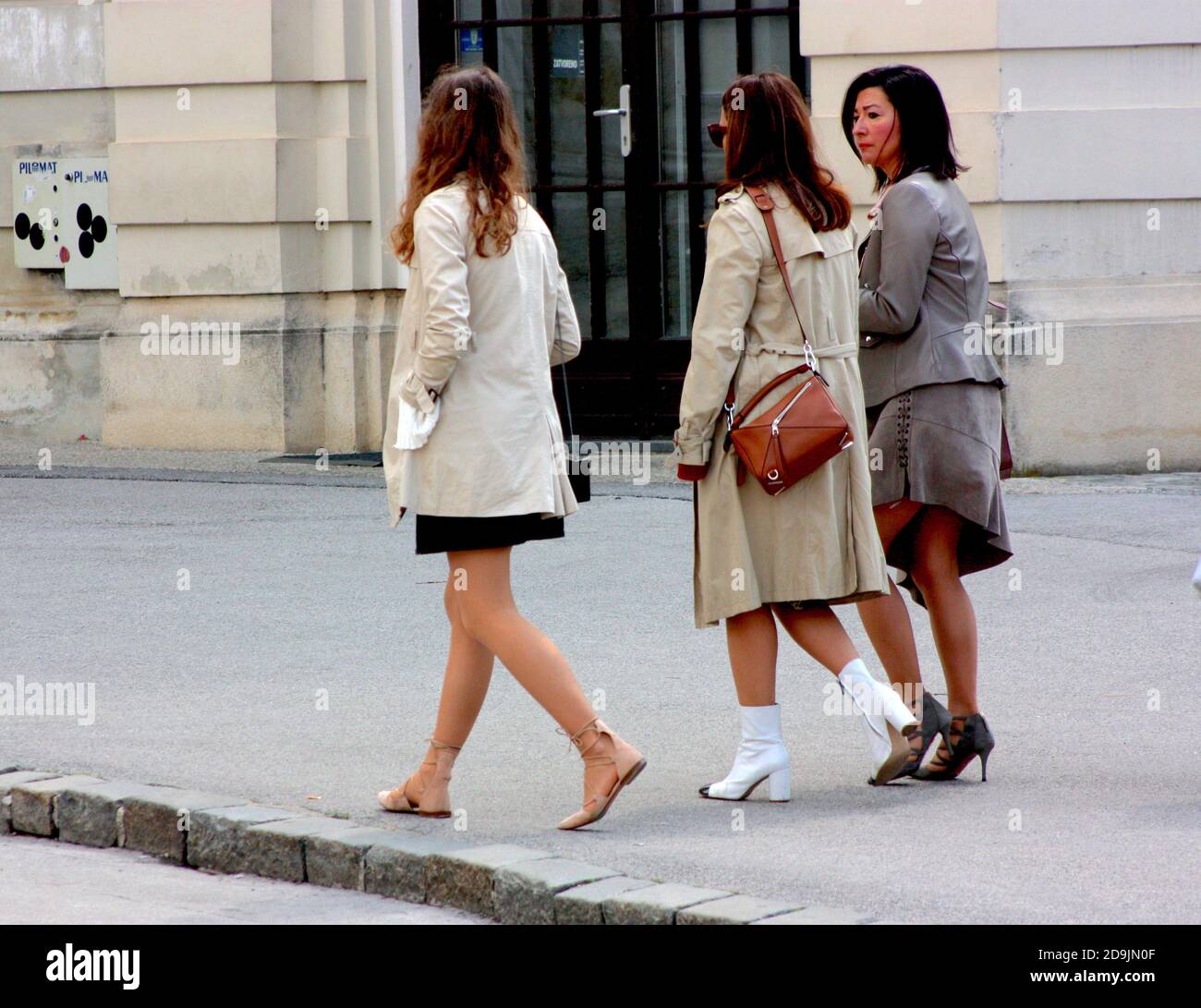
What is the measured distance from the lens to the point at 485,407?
5129 millimetres

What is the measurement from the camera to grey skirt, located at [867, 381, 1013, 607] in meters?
5.59

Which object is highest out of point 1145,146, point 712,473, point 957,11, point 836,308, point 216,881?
point 957,11

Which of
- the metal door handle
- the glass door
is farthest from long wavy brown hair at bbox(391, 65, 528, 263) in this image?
the metal door handle

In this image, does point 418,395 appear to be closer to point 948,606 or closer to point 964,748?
point 948,606

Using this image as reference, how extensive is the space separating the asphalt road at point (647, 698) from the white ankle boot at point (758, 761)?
63 millimetres

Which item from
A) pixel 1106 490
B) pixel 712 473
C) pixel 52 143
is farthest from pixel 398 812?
pixel 52 143

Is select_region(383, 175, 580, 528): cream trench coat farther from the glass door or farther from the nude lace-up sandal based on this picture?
the glass door

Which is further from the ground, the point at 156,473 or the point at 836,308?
the point at 836,308

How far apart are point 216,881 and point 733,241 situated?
6.92 feet

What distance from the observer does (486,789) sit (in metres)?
5.60

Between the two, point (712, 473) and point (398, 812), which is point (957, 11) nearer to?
point (712, 473)

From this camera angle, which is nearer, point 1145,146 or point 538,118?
point 1145,146

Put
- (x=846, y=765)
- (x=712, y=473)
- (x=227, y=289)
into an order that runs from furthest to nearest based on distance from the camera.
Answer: (x=227, y=289) → (x=846, y=765) → (x=712, y=473)

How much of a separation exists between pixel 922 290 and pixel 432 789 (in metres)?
1.90
